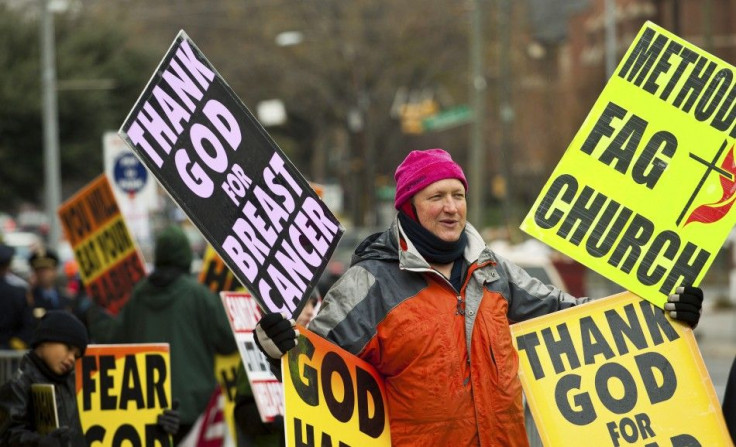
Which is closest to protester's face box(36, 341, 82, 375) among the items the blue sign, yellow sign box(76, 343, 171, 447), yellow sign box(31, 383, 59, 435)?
yellow sign box(31, 383, 59, 435)

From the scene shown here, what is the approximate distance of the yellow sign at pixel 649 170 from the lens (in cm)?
537

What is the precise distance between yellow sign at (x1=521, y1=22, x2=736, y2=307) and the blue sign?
12.0m

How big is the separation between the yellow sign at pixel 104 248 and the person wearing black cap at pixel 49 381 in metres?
4.28

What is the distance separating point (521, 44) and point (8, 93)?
77.7 feet

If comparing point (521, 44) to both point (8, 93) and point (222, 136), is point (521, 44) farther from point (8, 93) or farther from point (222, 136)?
point (222, 136)

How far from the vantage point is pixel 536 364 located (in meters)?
5.39

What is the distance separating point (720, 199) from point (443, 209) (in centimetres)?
100

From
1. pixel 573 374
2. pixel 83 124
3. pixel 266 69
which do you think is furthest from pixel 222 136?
pixel 266 69

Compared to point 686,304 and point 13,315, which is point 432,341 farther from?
point 13,315

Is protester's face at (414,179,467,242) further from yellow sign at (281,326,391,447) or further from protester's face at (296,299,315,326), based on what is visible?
protester's face at (296,299,315,326)

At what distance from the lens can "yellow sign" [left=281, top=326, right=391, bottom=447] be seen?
518 cm

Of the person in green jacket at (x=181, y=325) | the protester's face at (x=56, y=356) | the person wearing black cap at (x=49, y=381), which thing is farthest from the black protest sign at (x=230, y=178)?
the person in green jacket at (x=181, y=325)

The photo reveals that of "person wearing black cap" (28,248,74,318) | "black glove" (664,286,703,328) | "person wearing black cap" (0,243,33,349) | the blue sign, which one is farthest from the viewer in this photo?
the blue sign

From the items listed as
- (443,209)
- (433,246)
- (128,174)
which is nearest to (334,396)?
(433,246)
